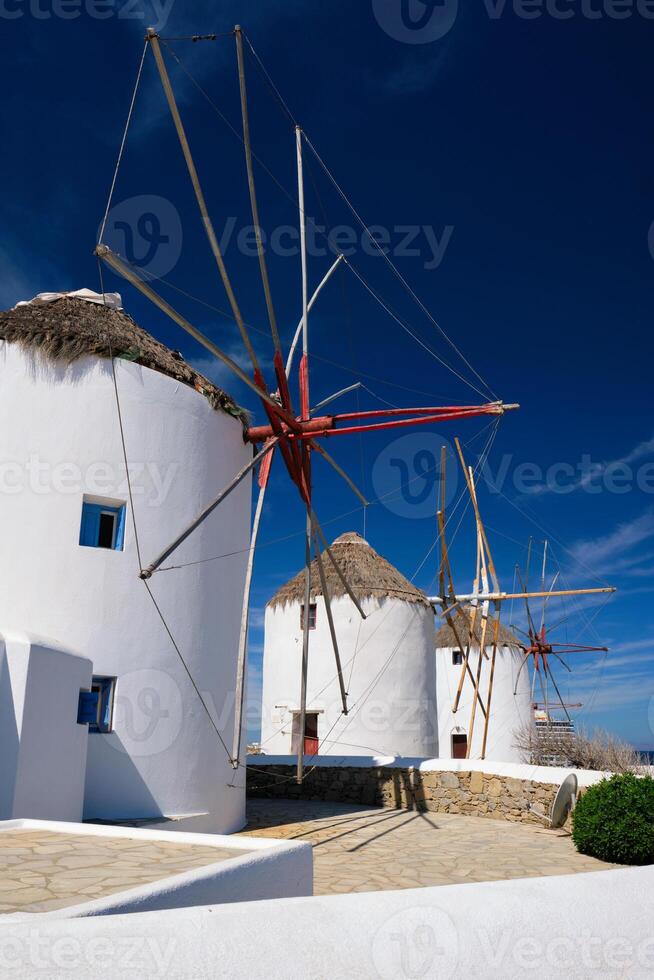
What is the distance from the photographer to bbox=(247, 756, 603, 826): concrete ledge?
35.1 feet

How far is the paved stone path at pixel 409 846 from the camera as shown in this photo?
7227 millimetres

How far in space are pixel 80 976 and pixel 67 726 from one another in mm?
5484

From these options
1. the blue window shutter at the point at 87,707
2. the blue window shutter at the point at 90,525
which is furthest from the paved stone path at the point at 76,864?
the blue window shutter at the point at 90,525

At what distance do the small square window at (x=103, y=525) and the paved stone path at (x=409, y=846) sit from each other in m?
4.16

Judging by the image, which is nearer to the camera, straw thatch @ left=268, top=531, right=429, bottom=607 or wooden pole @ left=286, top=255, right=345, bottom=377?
wooden pole @ left=286, top=255, right=345, bottom=377

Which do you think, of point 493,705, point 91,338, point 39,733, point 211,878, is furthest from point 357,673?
point 211,878

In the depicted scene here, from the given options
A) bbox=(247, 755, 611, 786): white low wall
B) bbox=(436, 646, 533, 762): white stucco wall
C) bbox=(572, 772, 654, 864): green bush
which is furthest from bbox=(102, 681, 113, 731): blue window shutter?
bbox=(436, 646, 533, 762): white stucco wall

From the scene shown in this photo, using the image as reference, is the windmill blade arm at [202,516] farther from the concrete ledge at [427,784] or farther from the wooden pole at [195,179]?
the concrete ledge at [427,784]

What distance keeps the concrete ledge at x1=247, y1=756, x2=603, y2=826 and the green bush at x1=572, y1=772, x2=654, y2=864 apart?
1.54 metres

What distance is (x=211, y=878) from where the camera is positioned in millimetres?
3793

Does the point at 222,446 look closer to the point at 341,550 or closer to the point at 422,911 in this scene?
the point at 422,911

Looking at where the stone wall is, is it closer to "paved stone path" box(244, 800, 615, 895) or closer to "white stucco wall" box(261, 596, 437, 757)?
"paved stone path" box(244, 800, 615, 895)

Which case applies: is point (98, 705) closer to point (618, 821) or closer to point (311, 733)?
point (618, 821)

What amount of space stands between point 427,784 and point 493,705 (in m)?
16.6
